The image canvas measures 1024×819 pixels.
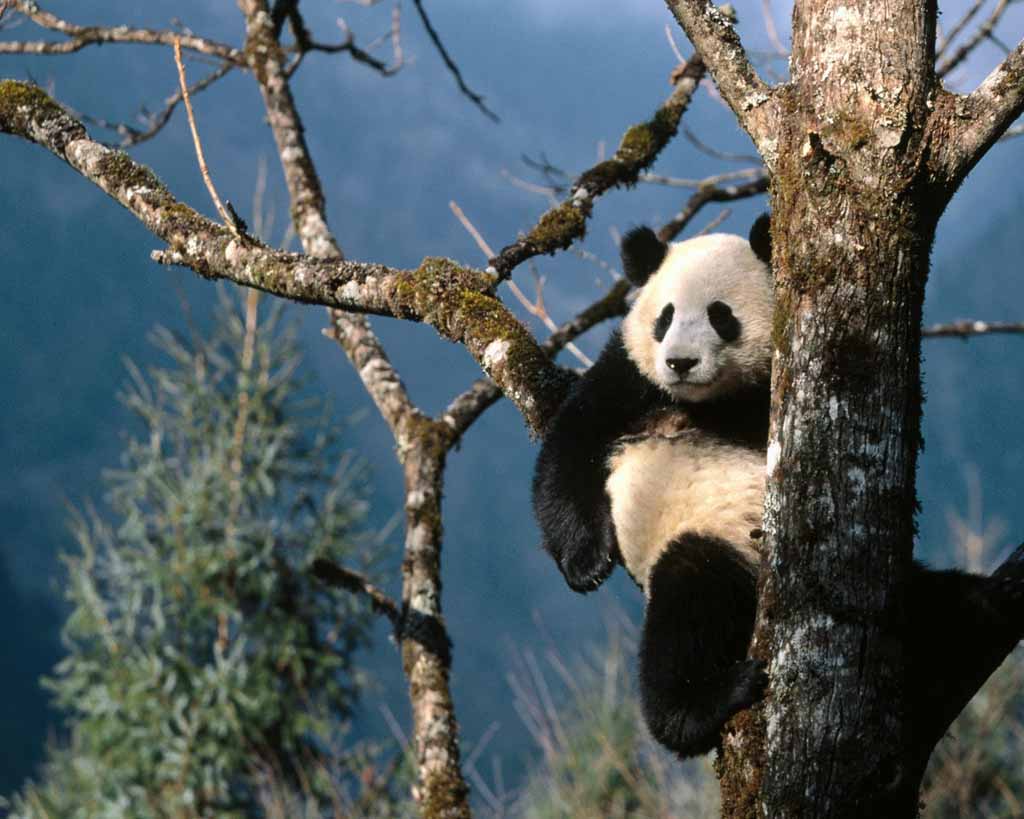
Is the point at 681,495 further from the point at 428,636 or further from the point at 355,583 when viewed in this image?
the point at 355,583

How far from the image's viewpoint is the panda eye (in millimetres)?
2744

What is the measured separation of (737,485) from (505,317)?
2.29 feet

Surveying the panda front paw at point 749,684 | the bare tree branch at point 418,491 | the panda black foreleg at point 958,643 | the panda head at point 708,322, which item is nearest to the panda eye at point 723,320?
the panda head at point 708,322

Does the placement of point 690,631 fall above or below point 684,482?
below

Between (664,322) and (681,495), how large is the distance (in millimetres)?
480

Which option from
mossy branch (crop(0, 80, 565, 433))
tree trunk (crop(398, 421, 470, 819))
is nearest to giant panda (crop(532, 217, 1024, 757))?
mossy branch (crop(0, 80, 565, 433))

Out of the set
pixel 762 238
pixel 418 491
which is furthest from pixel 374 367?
pixel 762 238

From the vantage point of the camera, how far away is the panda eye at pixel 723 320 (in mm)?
2744

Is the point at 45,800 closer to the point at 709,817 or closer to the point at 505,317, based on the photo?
the point at 709,817

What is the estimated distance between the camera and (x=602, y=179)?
3.83 meters

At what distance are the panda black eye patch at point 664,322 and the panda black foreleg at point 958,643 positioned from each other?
95 cm

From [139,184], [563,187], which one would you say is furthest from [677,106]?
[139,184]

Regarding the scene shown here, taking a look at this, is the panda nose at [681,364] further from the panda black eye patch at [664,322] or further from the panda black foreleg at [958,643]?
the panda black foreleg at [958,643]

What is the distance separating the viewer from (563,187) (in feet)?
16.8
